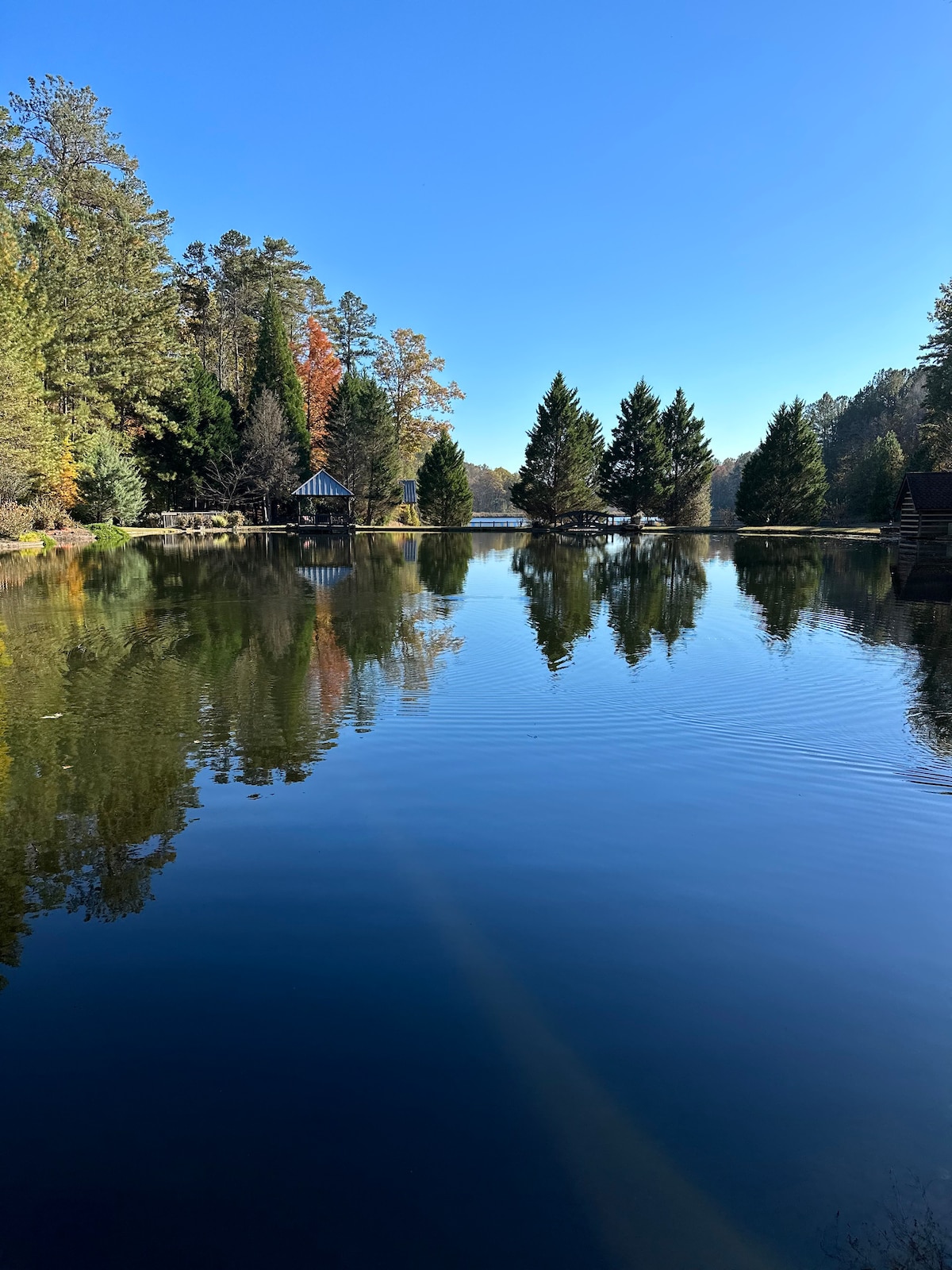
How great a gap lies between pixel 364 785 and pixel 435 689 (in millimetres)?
3011

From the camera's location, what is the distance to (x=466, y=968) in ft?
12.4

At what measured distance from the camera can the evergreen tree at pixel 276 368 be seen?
53.0m

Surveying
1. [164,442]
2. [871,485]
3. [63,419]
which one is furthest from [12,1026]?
[871,485]

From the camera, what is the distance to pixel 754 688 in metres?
9.29

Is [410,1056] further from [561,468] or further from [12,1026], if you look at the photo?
[561,468]

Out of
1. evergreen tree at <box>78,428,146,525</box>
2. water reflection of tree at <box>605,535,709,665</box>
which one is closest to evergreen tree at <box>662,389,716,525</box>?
water reflection of tree at <box>605,535,709,665</box>

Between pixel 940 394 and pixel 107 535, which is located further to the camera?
pixel 940 394

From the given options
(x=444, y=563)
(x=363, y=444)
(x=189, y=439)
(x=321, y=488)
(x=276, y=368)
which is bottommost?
(x=444, y=563)

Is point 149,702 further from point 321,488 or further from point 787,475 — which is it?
point 787,475

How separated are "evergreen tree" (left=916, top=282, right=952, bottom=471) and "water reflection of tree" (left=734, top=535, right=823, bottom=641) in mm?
13855

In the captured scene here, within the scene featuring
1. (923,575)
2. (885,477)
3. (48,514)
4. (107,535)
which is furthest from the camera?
(885,477)

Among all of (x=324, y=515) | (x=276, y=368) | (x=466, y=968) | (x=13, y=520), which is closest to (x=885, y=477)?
(x=324, y=515)

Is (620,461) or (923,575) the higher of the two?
(620,461)

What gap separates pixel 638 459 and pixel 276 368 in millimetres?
27727
